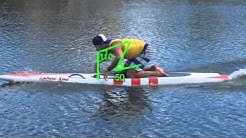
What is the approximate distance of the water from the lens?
11.1 meters

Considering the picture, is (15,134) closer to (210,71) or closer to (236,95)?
(236,95)

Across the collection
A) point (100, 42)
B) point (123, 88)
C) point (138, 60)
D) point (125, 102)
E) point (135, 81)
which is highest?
point (100, 42)

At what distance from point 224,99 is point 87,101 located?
3467 millimetres

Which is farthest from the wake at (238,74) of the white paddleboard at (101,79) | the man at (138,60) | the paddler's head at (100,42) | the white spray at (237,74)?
the paddler's head at (100,42)

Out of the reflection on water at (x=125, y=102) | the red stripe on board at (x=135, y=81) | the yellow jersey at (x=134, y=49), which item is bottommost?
the reflection on water at (x=125, y=102)

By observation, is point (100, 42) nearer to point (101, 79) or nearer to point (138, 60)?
point (101, 79)

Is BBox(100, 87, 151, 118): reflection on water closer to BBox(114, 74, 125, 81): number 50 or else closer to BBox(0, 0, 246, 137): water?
BBox(0, 0, 246, 137): water

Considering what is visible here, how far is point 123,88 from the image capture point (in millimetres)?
14289

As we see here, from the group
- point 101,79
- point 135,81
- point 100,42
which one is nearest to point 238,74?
point 135,81

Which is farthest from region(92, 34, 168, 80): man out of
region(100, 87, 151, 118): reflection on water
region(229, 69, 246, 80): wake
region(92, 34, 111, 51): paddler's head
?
region(229, 69, 246, 80): wake

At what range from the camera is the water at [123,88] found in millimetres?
11141

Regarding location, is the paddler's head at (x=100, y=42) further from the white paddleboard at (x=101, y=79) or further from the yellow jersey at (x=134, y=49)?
the white paddleboard at (x=101, y=79)

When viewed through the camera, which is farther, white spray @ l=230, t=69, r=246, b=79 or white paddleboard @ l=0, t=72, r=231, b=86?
white spray @ l=230, t=69, r=246, b=79

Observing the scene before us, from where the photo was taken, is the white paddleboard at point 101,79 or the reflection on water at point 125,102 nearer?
the reflection on water at point 125,102
